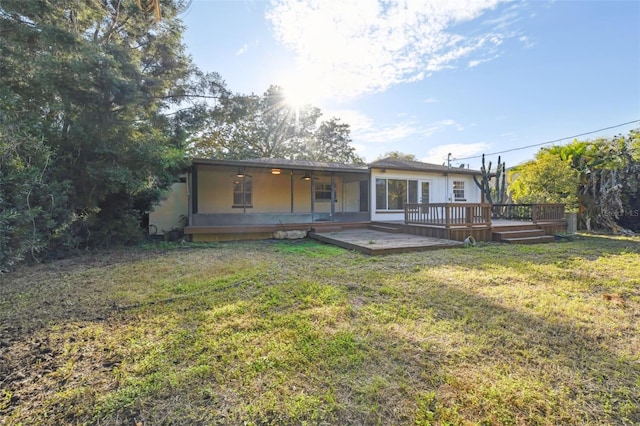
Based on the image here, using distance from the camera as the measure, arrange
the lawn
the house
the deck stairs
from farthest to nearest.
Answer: the house
the deck stairs
the lawn

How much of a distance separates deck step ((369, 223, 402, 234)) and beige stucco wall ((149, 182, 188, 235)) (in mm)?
7455

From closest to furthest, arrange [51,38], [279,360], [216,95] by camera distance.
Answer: [279,360] → [51,38] → [216,95]

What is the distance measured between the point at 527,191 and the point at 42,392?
15.4m

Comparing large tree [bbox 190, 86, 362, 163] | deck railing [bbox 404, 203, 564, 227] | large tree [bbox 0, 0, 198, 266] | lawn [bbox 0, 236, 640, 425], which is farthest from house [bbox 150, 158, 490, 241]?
large tree [bbox 190, 86, 362, 163]

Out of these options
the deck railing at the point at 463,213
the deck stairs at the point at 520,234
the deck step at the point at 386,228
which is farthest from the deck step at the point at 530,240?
the deck step at the point at 386,228

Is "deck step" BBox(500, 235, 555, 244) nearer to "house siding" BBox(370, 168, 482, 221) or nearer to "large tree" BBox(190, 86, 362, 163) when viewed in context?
"house siding" BBox(370, 168, 482, 221)

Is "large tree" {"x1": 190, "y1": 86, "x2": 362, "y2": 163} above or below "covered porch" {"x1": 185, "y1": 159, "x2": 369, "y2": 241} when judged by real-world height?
above

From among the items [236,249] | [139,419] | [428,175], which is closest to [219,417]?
[139,419]

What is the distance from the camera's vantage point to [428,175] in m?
12.6

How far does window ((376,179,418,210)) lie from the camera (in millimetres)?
11743

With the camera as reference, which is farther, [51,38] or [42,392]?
[51,38]

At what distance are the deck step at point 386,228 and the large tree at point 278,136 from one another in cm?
1167

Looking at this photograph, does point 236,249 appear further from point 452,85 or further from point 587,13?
point 587,13

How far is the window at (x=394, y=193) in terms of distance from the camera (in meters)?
11.7
